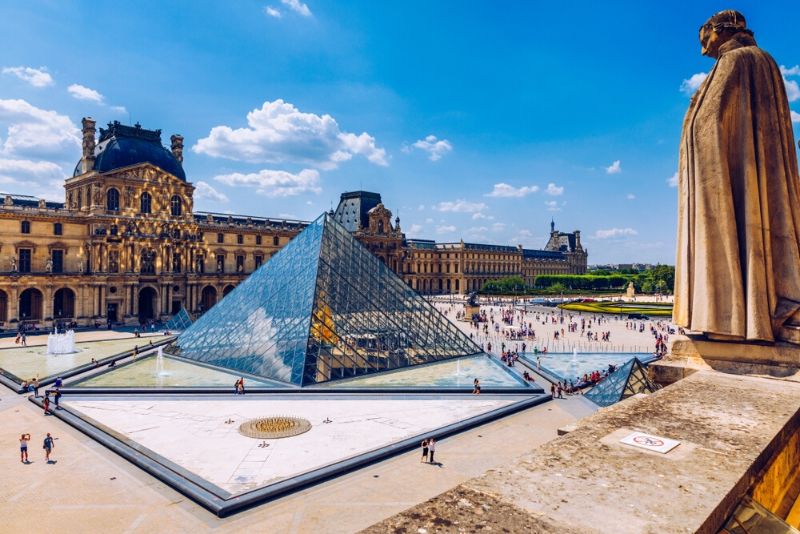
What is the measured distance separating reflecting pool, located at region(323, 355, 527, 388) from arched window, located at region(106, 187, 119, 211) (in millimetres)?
32567

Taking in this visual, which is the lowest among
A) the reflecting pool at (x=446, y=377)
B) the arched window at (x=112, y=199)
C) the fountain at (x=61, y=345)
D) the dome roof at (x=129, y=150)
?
the reflecting pool at (x=446, y=377)

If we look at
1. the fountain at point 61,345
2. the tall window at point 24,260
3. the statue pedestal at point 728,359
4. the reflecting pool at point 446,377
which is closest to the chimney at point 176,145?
the tall window at point 24,260

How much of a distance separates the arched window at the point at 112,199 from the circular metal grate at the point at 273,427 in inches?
1379

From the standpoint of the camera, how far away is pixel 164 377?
22.8 metres

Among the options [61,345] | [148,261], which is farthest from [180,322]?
[61,345]

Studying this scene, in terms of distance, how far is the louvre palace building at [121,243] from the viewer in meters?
40.8

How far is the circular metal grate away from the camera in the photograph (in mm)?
15177

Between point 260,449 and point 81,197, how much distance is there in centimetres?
4108

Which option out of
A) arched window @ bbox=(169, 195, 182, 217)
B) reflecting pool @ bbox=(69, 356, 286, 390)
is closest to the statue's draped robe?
reflecting pool @ bbox=(69, 356, 286, 390)

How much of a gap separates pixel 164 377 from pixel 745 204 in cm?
2253

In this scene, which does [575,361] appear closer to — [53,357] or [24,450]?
[24,450]

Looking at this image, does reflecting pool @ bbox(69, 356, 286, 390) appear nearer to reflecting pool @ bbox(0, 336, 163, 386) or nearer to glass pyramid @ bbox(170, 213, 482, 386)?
glass pyramid @ bbox(170, 213, 482, 386)

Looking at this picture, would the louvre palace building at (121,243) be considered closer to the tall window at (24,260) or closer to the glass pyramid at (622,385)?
the tall window at (24,260)

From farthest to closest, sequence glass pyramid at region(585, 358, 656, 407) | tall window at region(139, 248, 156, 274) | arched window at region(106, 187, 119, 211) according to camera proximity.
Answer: tall window at region(139, 248, 156, 274) → arched window at region(106, 187, 119, 211) → glass pyramid at region(585, 358, 656, 407)
